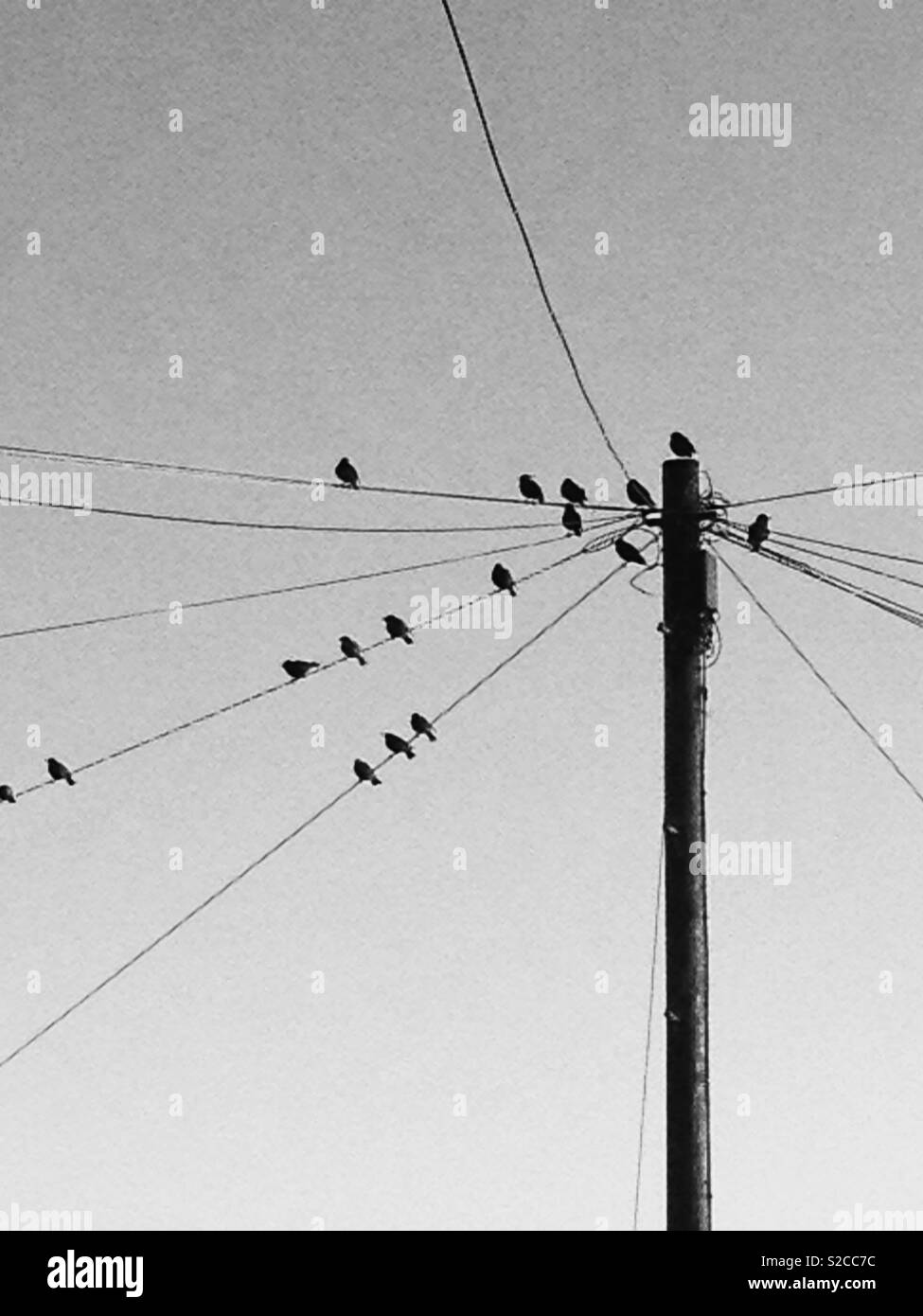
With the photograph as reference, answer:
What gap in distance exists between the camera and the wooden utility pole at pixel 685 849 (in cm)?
1347

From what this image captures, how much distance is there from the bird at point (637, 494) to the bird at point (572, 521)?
101 cm

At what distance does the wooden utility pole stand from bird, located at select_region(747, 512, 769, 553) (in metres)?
0.78

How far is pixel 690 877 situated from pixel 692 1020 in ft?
2.30

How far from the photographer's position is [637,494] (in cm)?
1498

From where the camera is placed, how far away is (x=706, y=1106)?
13578 millimetres

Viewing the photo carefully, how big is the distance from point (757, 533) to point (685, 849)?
2.31 metres

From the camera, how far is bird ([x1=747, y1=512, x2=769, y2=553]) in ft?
50.1

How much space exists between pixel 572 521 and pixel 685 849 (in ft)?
9.63

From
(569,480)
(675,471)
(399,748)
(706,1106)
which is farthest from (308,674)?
(706,1106)

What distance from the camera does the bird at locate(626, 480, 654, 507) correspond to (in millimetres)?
14945

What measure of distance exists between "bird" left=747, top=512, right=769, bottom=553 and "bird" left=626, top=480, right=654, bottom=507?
64 centimetres

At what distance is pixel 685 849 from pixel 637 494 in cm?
220
